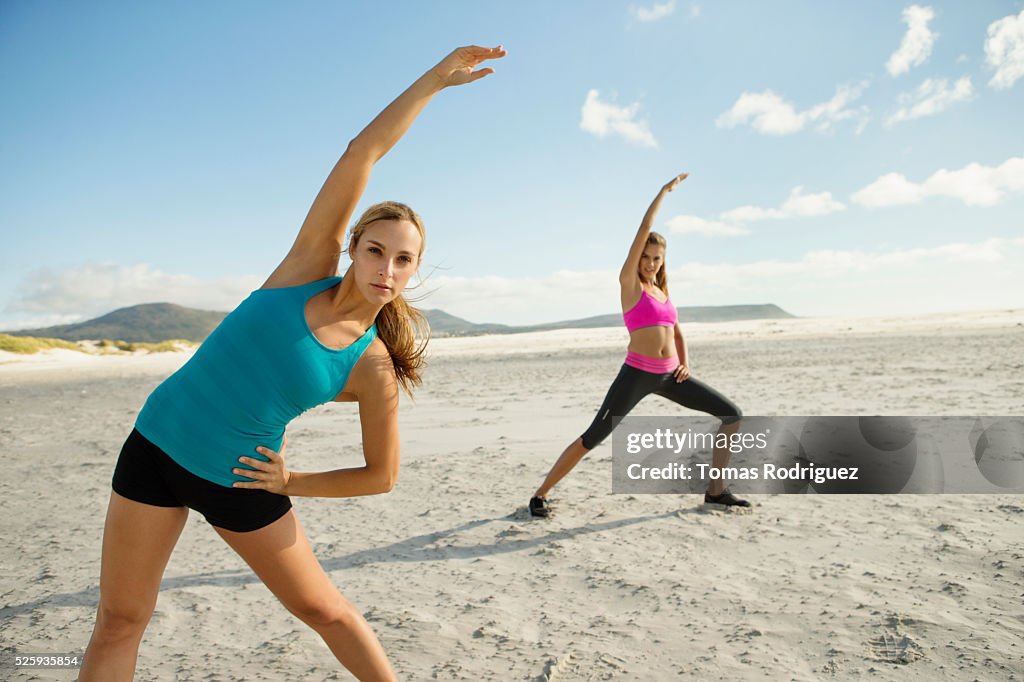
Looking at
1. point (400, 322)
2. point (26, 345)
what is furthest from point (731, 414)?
point (26, 345)

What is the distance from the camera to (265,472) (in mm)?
1899

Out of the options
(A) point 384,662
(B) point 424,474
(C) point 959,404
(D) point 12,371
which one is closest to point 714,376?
(C) point 959,404

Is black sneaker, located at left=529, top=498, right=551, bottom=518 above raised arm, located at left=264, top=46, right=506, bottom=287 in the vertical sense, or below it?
below

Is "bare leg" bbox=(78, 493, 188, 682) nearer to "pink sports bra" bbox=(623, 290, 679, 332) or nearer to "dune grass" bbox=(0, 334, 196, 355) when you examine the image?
"pink sports bra" bbox=(623, 290, 679, 332)

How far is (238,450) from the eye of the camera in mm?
1882

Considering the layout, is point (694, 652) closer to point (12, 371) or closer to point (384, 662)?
point (384, 662)

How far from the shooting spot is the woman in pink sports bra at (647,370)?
4.66m

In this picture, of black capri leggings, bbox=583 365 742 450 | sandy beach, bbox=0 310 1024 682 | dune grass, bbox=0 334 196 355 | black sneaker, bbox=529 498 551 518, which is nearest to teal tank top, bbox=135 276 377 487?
sandy beach, bbox=0 310 1024 682

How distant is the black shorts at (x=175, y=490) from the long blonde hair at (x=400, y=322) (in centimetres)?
61

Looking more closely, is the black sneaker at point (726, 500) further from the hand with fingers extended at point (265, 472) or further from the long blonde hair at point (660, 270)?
the hand with fingers extended at point (265, 472)

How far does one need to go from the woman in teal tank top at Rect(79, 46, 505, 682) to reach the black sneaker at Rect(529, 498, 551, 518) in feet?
9.32

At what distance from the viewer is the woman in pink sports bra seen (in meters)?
4.66

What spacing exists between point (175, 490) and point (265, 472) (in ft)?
0.90

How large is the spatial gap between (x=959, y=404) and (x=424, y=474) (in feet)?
22.9
